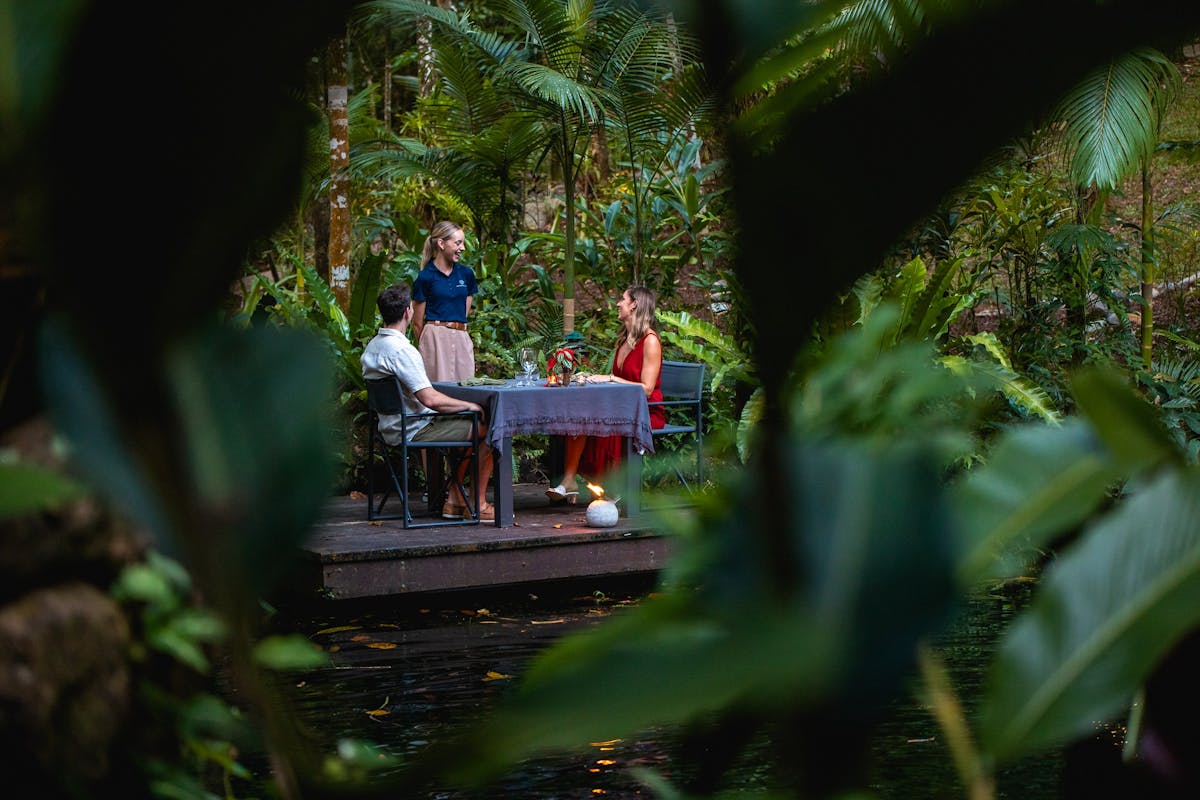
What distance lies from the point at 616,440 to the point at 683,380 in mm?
649

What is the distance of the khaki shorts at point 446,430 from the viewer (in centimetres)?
575

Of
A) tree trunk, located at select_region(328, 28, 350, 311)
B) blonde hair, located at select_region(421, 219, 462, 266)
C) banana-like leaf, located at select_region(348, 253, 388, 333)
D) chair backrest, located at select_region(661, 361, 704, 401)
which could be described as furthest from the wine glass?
tree trunk, located at select_region(328, 28, 350, 311)

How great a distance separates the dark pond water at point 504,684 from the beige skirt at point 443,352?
1.57 meters

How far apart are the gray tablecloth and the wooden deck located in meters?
0.48

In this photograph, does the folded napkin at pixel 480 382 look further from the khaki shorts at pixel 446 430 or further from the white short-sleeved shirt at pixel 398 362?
the white short-sleeved shirt at pixel 398 362

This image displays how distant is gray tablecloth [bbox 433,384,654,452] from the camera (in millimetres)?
5672

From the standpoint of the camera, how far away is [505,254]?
874cm

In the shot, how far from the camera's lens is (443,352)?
6672 mm

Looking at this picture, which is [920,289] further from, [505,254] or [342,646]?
[342,646]

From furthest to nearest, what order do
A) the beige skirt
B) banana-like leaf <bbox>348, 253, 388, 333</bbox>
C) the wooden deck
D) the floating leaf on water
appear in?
banana-like leaf <bbox>348, 253, 388, 333</bbox>
the beige skirt
the wooden deck
the floating leaf on water

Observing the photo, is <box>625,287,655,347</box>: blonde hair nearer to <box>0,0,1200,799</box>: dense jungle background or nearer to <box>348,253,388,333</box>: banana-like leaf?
<box>348,253,388,333</box>: banana-like leaf

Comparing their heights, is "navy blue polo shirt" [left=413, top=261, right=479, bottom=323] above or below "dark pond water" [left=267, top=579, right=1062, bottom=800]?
above

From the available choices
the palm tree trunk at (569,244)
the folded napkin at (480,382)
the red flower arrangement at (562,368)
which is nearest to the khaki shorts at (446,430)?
the folded napkin at (480,382)

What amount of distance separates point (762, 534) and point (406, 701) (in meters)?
3.76
